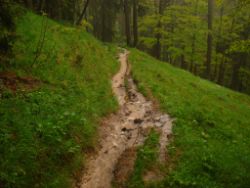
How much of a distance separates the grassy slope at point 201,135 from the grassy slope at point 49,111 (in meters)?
2.55

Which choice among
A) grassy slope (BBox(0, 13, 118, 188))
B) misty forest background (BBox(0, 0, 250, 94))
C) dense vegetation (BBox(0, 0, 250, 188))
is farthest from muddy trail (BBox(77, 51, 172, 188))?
misty forest background (BBox(0, 0, 250, 94))

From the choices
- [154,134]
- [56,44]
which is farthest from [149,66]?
[154,134]

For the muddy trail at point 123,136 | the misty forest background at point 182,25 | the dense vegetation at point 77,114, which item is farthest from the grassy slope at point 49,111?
the misty forest background at point 182,25

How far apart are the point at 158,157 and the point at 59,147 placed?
3012mm

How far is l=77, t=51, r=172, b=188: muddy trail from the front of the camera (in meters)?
8.33

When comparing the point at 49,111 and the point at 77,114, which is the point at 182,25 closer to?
the point at 77,114

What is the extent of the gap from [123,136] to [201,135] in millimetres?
2804

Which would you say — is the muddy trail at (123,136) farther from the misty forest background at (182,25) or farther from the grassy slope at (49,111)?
the misty forest background at (182,25)

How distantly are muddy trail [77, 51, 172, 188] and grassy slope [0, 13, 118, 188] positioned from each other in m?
0.43

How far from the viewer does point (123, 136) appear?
10586 millimetres

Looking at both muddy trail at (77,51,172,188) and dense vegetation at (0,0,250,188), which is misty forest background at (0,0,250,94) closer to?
dense vegetation at (0,0,250,188)

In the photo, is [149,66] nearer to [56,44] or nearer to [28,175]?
[56,44]

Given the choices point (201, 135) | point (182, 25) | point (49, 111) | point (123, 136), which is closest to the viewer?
point (49, 111)

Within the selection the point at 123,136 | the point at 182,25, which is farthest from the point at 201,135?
the point at 182,25
